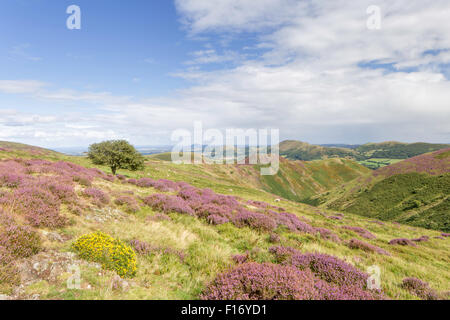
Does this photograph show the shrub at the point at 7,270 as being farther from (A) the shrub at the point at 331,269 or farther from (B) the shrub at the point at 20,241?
(A) the shrub at the point at 331,269

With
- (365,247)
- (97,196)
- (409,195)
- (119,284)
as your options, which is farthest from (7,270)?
(409,195)

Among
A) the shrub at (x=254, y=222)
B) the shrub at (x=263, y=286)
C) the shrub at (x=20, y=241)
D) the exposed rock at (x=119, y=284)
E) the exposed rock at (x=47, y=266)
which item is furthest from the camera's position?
the shrub at (x=254, y=222)

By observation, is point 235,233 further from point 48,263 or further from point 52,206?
point 52,206

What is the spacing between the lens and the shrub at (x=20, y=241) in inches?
202

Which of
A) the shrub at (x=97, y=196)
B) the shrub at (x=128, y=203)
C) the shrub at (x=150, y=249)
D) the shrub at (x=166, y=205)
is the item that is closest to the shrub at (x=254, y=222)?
the shrub at (x=166, y=205)

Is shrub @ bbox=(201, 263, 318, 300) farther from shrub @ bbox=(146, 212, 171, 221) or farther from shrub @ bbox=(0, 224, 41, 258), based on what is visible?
shrub @ bbox=(146, 212, 171, 221)

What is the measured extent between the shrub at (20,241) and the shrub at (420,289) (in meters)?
11.7

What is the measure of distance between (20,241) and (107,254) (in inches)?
88.7

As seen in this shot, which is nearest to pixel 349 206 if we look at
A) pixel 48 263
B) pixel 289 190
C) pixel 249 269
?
pixel 289 190

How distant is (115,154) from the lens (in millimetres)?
29094

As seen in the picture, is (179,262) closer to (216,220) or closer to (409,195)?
(216,220)

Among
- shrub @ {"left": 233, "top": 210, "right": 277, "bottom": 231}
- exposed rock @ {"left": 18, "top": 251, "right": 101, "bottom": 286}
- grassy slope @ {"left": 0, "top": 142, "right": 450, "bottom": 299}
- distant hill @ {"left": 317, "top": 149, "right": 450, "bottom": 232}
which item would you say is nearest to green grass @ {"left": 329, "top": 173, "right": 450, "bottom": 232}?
distant hill @ {"left": 317, "top": 149, "right": 450, "bottom": 232}
